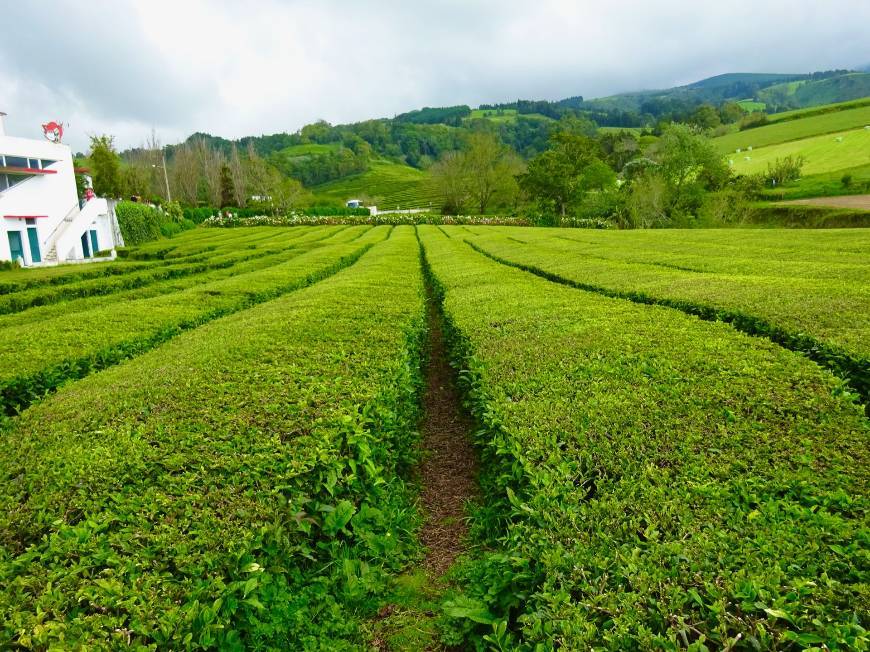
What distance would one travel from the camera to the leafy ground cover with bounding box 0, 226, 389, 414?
6570mm

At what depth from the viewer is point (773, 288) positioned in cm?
831

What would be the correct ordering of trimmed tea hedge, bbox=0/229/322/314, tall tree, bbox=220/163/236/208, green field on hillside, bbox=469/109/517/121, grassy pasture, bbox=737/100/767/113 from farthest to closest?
green field on hillside, bbox=469/109/517/121
grassy pasture, bbox=737/100/767/113
tall tree, bbox=220/163/236/208
trimmed tea hedge, bbox=0/229/322/314

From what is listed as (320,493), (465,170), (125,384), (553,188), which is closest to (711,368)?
(320,493)

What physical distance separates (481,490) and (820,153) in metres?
68.4

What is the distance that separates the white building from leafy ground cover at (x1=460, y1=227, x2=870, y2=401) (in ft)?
105

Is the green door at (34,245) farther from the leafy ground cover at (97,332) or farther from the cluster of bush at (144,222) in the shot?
the leafy ground cover at (97,332)

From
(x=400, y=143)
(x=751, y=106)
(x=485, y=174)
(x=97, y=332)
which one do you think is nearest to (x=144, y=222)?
(x=485, y=174)

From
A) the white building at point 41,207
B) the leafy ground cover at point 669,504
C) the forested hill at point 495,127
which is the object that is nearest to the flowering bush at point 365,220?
the white building at point 41,207

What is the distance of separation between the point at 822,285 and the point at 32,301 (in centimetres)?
1983

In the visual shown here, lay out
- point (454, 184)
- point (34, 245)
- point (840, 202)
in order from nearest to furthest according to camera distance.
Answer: point (34, 245), point (840, 202), point (454, 184)

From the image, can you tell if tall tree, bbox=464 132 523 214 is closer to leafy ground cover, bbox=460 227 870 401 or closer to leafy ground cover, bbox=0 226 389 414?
leafy ground cover, bbox=460 227 870 401

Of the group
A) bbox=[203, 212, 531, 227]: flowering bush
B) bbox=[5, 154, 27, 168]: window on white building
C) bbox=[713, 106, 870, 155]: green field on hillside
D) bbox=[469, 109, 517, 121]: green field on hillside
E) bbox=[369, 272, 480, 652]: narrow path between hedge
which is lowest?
bbox=[369, 272, 480, 652]: narrow path between hedge

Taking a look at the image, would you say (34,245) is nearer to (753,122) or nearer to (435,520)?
(435,520)

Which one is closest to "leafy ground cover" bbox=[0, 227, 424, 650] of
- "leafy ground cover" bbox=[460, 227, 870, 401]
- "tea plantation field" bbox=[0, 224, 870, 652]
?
"tea plantation field" bbox=[0, 224, 870, 652]
